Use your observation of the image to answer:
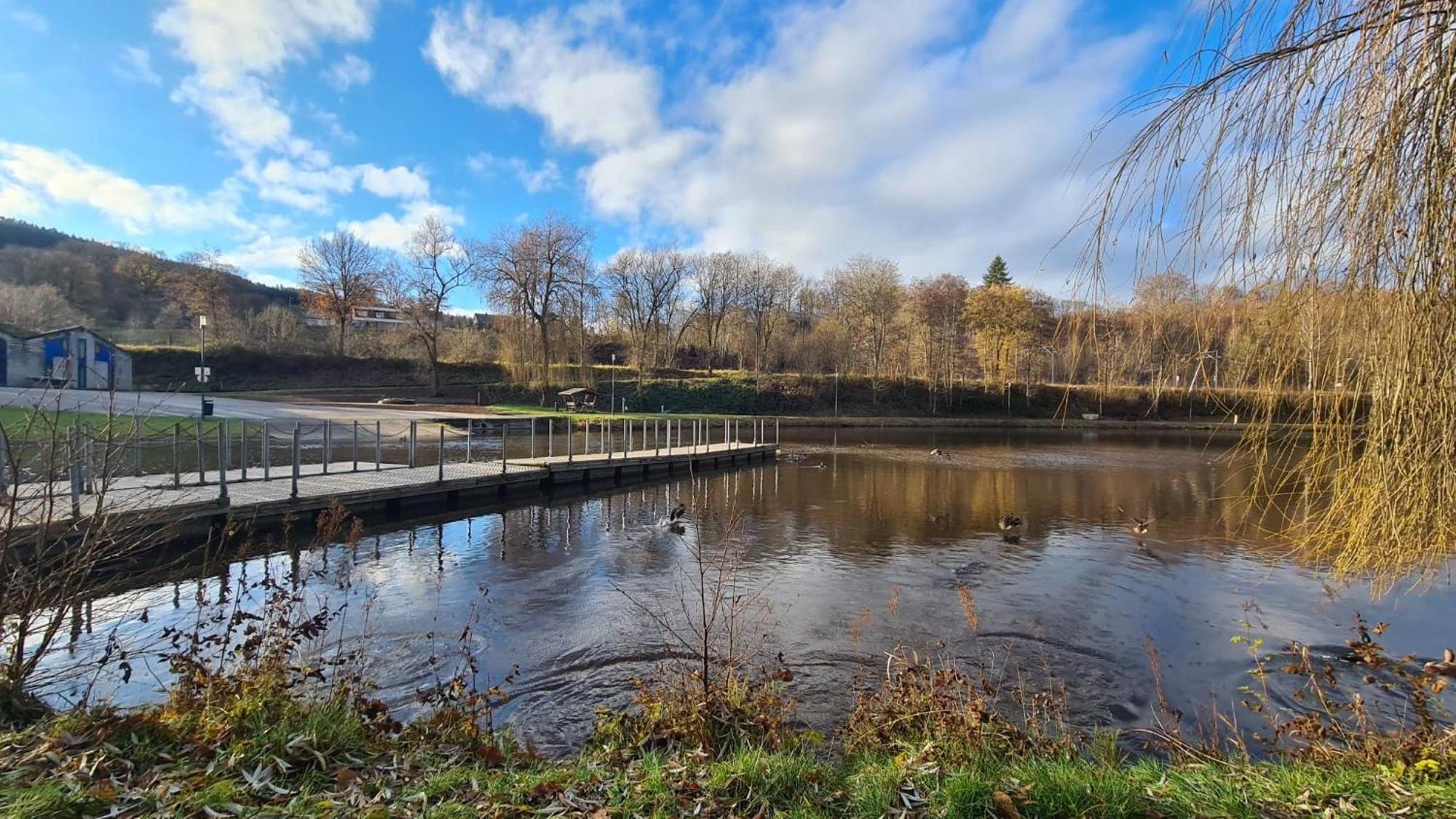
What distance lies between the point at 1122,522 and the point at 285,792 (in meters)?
18.0

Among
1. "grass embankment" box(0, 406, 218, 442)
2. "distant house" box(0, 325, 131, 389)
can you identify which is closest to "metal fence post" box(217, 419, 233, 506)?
"grass embankment" box(0, 406, 218, 442)

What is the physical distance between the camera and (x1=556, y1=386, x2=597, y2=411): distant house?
151 ft

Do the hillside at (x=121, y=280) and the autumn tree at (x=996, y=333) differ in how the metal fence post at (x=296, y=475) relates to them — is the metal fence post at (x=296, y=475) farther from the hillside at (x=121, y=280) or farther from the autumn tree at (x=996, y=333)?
the hillside at (x=121, y=280)

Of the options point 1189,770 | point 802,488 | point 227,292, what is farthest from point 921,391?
point 227,292

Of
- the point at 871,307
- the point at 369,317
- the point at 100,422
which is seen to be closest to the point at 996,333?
the point at 871,307

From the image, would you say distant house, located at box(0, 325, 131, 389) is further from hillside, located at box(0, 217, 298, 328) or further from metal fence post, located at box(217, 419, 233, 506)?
metal fence post, located at box(217, 419, 233, 506)

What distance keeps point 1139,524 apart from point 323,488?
58.3 feet

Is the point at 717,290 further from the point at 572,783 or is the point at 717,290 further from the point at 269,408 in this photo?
the point at 572,783

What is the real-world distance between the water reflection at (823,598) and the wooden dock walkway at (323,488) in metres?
1.14

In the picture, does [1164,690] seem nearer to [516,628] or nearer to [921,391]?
[516,628]

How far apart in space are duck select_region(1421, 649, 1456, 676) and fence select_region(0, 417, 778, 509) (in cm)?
1169

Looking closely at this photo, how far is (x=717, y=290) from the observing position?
2891 inches

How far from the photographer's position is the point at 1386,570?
124 inches

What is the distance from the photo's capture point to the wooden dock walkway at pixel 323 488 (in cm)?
877
